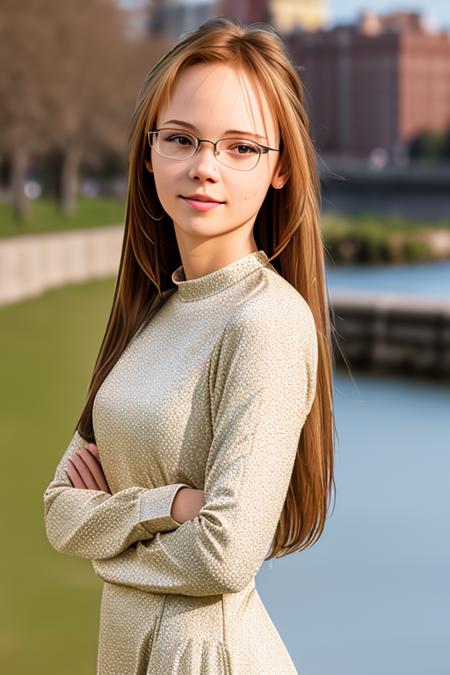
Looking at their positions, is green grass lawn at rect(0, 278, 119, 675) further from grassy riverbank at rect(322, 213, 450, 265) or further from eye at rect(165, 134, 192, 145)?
grassy riverbank at rect(322, 213, 450, 265)

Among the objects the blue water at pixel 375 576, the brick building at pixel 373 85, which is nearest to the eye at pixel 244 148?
the blue water at pixel 375 576

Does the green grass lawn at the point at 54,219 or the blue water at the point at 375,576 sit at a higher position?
the blue water at the point at 375,576

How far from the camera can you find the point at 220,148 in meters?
1.58

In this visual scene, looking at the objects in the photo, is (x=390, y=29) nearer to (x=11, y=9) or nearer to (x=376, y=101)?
(x=376, y=101)

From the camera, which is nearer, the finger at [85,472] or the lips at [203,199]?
the lips at [203,199]

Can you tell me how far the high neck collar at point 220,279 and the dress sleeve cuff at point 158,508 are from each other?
0.82 ft

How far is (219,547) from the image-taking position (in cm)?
149

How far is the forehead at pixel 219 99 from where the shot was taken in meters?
1.56

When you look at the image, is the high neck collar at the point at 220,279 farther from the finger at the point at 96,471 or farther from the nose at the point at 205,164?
the finger at the point at 96,471

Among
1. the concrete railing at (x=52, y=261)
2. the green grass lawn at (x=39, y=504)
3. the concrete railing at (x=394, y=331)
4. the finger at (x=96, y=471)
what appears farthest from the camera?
the concrete railing at (x=52, y=261)

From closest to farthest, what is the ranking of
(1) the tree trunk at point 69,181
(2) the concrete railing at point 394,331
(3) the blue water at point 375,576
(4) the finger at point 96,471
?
(4) the finger at point 96,471 < (3) the blue water at point 375,576 < (2) the concrete railing at point 394,331 < (1) the tree trunk at point 69,181

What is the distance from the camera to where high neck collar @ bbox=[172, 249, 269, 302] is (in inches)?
64.6

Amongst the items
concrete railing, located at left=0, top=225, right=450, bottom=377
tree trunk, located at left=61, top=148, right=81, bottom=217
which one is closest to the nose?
concrete railing, located at left=0, top=225, right=450, bottom=377

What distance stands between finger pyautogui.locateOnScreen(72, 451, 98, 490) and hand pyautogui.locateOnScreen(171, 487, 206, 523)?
0.19 meters
